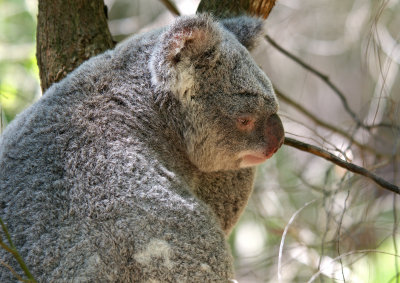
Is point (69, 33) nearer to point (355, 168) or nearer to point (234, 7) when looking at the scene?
point (234, 7)

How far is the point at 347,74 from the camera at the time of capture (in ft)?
34.0

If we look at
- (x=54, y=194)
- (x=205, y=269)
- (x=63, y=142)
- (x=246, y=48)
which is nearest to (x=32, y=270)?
(x=54, y=194)

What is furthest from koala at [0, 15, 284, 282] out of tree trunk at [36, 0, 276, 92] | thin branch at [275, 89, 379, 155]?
thin branch at [275, 89, 379, 155]

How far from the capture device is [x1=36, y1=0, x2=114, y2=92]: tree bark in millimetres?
3148

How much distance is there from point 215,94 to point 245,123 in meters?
0.22

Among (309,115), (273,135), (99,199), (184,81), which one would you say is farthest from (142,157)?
(309,115)

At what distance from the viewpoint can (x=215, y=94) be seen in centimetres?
264

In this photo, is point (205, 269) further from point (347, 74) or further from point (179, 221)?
point (347, 74)

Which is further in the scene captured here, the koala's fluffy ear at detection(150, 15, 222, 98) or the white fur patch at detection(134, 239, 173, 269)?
the koala's fluffy ear at detection(150, 15, 222, 98)

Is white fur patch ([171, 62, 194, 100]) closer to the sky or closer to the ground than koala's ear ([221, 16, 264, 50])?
closer to the ground

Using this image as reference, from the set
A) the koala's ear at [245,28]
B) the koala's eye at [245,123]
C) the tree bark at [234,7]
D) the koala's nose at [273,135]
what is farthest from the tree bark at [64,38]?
the koala's nose at [273,135]

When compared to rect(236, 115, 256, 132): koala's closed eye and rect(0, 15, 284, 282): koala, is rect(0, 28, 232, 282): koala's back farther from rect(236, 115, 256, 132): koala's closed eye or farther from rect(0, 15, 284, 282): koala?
rect(236, 115, 256, 132): koala's closed eye

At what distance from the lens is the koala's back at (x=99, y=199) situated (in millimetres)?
2188

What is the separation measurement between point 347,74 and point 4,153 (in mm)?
8993
